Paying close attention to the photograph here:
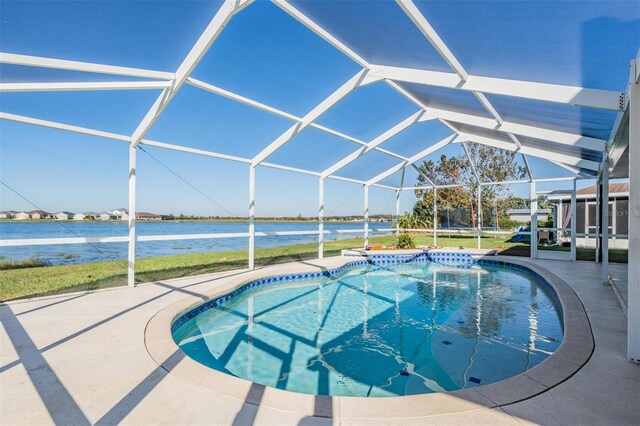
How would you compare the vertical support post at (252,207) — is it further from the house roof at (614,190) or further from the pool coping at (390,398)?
the house roof at (614,190)

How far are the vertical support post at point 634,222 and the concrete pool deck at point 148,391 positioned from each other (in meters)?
0.33

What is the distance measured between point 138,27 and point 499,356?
6277 mm

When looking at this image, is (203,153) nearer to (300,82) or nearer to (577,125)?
(300,82)

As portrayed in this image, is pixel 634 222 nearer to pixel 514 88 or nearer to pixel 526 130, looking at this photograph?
pixel 514 88

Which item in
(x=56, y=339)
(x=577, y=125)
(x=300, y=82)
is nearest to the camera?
(x=56, y=339)

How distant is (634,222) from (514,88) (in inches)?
106

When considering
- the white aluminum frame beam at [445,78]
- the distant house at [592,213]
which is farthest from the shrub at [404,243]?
the white aluminum frame beam at [445,78]

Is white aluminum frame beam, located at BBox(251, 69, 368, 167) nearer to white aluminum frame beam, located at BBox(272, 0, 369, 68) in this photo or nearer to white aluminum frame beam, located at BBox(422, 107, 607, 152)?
white aluminum frame beam, located at BBox(272, 0, 369, 68)

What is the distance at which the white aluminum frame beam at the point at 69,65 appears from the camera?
3.62 m

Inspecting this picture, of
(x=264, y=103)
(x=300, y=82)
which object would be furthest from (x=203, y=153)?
(x=300, y=82)

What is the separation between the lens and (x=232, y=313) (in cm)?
609

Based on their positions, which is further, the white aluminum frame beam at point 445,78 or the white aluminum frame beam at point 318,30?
the white aluminum frame beam at point 318,30

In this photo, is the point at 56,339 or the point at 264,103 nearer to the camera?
the point at 56,339

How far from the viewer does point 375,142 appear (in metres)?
10.0
